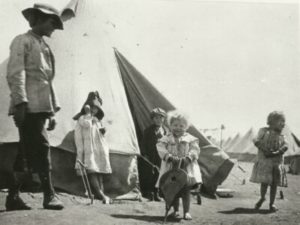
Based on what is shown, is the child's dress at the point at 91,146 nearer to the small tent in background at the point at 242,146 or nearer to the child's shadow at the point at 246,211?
the child's shadow at the point at 246,211

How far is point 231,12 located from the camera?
6.37 meters

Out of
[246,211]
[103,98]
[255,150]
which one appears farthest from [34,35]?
[255,150]

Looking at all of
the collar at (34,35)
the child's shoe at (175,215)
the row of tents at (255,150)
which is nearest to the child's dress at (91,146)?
the child's shoe at (175,215)

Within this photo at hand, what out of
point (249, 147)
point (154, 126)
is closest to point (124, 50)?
point (154, 126)

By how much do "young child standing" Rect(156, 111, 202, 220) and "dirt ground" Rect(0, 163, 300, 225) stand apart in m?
0.26

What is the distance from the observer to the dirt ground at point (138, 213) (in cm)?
373

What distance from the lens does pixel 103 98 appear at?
6750 millimetres

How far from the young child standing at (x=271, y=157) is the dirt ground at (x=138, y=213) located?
1.13ft

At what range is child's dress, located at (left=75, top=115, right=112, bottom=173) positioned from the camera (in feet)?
19.1

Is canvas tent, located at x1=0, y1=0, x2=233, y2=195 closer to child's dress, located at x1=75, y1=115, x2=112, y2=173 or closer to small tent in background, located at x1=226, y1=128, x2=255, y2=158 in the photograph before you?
child's dress, located at x1=75, y1=115, x2=112, y2=173

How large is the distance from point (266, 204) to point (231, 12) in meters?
2.83

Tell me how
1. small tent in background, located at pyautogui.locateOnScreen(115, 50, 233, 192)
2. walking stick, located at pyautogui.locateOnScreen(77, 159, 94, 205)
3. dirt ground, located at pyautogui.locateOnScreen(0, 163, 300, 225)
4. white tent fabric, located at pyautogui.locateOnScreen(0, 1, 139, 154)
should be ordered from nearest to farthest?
dirt ground, located at pyautogui.locateOnScreen(0, 163, 300, 225) → walking stick, located at pyautogui.locateOnScreen(77, 159, 94, 205) → white tent fabric, located at pyautogui.locateOnScreen(0, 1, 139, 154) → small tent in background, located at pyautogui.locateOnScreen(115, 50, 233, 192)

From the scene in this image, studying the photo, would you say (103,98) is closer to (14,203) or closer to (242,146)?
(14,203)

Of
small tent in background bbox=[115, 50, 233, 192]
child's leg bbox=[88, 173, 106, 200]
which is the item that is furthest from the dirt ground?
small tent in background bbox=[115, 50, 233, 192]
